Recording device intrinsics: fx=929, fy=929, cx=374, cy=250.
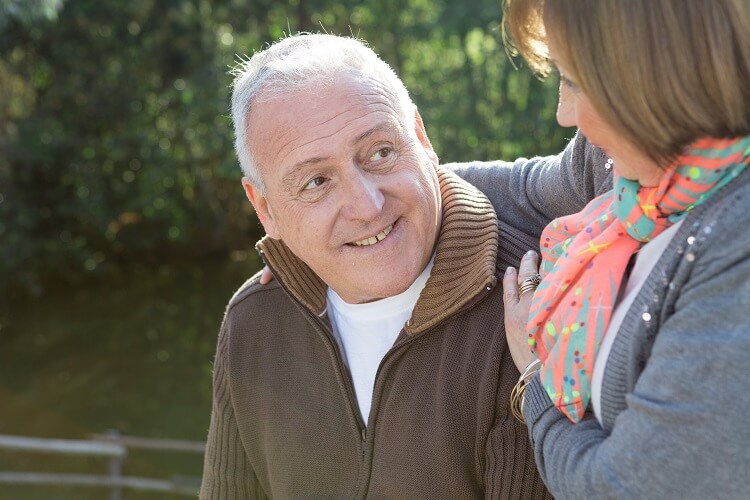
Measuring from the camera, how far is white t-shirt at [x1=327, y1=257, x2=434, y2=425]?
205 centimetres

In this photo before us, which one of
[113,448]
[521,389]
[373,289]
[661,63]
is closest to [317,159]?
[373,289]

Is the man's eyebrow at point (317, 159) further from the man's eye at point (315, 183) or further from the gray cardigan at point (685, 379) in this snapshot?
the gray cardigan at point (685, 379)

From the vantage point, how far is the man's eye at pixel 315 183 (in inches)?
76.2

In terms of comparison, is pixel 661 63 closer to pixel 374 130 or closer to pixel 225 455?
pixel 374 130

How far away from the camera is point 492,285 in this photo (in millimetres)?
1896

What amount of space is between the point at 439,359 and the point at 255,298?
1.79ft

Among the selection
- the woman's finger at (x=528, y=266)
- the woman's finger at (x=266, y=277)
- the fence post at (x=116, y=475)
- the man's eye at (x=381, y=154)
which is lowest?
the fence post at (x=116, y=475)

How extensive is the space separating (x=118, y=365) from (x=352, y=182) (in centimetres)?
942

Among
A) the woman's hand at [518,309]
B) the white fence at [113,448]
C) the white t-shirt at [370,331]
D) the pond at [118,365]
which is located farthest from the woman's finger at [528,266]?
the pond at [118,365]

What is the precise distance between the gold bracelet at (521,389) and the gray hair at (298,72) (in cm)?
63

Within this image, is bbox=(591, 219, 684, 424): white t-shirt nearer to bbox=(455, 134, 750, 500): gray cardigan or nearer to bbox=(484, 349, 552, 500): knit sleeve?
bbox=(455, 134, 750, 500): gray cardigan

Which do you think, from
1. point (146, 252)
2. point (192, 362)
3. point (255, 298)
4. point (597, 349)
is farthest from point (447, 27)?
point (597, 349)

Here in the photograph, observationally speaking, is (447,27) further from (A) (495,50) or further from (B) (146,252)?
(B) (146,252)

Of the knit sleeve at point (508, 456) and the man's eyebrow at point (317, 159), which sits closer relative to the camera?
the knit sleeve at point (508, 456)
